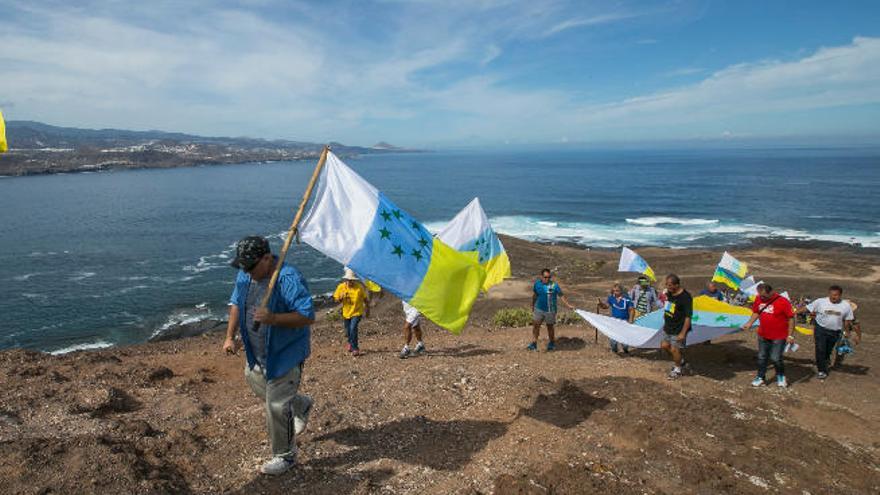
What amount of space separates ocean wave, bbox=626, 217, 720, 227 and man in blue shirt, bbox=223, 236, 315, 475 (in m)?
55.0

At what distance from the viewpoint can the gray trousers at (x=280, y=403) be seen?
5.08 m

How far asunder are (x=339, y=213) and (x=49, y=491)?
12.6 feet

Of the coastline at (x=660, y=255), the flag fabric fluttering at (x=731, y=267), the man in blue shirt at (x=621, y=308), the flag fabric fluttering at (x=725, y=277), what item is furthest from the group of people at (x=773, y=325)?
the coastline at (x=660, y=255)

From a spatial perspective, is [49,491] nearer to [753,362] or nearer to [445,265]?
[445,265]

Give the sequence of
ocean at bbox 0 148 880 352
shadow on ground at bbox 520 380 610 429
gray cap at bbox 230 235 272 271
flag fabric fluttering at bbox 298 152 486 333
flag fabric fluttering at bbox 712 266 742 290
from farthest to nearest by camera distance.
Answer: ocean at bbox 0 148 880 352 → flag fabric fluttering at bbox 712 266 742 290 → shadow on ground at bbox 520 380 610 429 → flag fabric fluttering at bbox 298 152 486 333 → gray cap at bbox 230 235 272 271

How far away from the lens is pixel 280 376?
5.02 m

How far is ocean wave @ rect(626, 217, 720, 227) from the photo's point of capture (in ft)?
181

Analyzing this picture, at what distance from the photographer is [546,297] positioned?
36.5ft

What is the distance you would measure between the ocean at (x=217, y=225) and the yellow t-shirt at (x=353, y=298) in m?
17.2

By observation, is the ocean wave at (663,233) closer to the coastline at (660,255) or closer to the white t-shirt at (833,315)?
the coastline at (660,255)

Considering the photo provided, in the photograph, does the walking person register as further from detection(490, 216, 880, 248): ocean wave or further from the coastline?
detection(490, 216, 880, 248): ocean wave

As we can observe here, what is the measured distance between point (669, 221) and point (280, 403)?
58.5m

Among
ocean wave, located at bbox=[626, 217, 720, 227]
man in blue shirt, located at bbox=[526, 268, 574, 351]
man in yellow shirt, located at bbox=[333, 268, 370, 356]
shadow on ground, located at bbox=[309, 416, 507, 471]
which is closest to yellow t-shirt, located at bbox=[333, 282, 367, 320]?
man in yellow shirt, located at bbox=[333, 268, 370, 356]

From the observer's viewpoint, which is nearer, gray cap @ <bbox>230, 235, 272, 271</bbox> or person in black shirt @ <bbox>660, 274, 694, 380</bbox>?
gray cap @ <bbox>230, 235, 272, 271</bbox>
